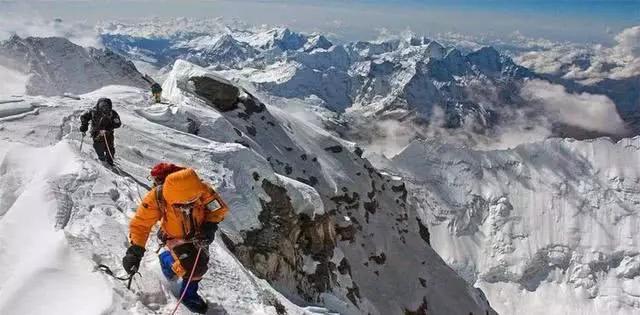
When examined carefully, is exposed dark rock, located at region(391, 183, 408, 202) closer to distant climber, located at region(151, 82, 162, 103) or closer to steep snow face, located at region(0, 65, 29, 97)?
distant climber, located at region(151, 82, 162, 103)

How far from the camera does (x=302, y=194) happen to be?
31469 millimetres

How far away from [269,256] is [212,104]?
95.0 feet

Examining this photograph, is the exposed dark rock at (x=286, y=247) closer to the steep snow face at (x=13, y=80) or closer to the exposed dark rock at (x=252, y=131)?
the exposed dark rock at (x=252, y=131)

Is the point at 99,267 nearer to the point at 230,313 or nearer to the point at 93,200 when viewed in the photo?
the point at 230,313

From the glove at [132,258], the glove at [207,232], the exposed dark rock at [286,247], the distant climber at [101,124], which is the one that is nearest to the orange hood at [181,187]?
the glove at [207,232]

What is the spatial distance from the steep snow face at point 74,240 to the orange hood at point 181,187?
2.15m

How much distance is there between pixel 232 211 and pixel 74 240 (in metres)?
14.0

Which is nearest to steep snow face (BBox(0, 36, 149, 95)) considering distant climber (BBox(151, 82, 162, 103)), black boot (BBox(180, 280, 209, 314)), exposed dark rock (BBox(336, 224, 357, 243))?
exposed dark rock (BBox(336, 224, 357, 243))

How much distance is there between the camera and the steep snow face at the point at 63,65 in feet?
495

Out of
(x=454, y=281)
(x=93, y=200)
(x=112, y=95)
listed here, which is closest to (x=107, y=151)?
(x=93, y=200)

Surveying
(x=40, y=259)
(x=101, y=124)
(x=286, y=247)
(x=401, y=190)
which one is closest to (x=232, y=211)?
(x=286, y=247)

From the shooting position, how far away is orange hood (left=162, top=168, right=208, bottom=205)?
9.35m

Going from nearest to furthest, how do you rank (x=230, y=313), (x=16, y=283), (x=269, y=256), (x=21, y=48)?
(x=16, y=283), (x=230, y=313), (x=269, y=256), (x=21, y=48)

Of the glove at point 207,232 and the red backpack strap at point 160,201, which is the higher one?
the red backpack strap at point 160,201
